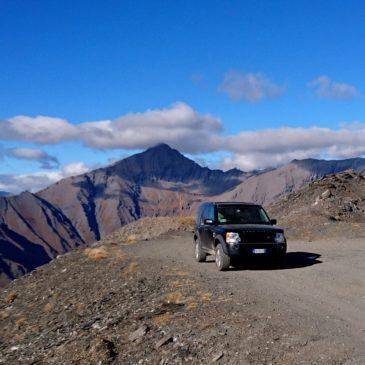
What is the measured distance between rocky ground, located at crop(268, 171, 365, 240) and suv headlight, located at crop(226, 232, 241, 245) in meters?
15.1

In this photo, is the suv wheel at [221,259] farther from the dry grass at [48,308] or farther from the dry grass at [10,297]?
the dry grass at [10,297]

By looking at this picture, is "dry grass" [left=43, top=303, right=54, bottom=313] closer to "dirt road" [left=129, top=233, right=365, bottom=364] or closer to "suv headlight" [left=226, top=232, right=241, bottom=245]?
"dirt road" [left=129, top=233, right=365, bottom=364]

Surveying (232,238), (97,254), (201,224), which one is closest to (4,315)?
(201,224)

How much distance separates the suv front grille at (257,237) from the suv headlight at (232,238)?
0.16m

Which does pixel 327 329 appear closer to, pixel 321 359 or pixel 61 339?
pixel 321 359

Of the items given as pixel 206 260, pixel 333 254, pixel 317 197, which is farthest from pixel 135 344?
pixel 317 197

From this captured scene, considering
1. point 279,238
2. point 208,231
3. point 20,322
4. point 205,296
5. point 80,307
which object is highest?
point 208,231

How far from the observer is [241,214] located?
18172 millimetres

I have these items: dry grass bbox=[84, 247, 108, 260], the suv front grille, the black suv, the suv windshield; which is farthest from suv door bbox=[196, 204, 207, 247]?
dry grass bbox=[84, 247, 108, 260]

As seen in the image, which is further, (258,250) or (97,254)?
(97,254)

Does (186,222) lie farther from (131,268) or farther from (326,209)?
(131,268)

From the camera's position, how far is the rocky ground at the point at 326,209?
31.4 m

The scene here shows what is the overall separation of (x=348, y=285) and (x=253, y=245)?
3.43 metres

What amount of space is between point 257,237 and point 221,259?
1436mm
